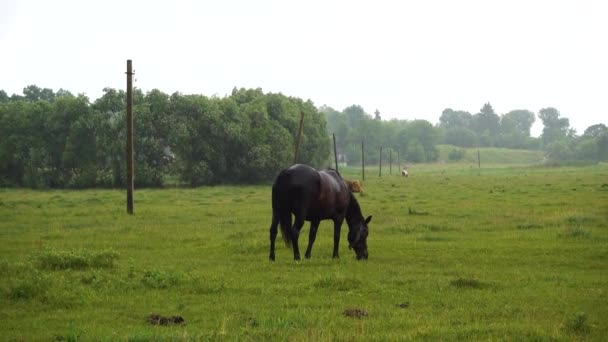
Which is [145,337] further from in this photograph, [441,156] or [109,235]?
[441,156]

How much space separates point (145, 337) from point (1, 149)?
59.4m

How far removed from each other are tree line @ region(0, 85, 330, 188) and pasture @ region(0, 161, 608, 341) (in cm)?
3453

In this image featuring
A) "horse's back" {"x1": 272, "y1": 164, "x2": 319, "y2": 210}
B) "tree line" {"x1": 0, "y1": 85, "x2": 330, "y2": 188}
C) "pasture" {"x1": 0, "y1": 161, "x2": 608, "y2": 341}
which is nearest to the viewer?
"pasture" {"x1": 0, "y1": 161, "x2": 608, "y2": 341}

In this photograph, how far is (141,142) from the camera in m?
60.9

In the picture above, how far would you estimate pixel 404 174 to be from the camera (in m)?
89.1

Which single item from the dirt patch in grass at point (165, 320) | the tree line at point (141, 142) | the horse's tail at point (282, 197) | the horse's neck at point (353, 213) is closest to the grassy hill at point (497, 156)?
the tree line at point (141, 142)

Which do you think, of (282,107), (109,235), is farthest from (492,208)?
(282,107)

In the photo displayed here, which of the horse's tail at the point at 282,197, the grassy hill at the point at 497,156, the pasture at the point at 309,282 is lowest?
the pasture at the point at 309,282

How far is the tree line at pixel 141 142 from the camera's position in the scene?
60.5 metres

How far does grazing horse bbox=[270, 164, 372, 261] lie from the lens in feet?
53.0

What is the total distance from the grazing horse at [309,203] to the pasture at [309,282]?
573 millimetres

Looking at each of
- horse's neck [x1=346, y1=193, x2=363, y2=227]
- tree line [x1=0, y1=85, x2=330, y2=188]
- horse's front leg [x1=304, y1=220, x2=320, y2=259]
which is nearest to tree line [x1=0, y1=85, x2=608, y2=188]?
tree line [x1=0, y1=85, x2=330, y2=188]

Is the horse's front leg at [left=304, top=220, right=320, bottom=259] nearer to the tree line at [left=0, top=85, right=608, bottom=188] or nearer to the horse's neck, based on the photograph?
the horse's neck

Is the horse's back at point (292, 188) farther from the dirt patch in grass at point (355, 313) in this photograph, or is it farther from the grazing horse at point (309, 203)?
the dirt patch in grass at point (355, 313)
